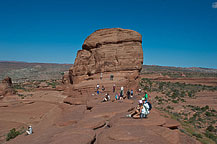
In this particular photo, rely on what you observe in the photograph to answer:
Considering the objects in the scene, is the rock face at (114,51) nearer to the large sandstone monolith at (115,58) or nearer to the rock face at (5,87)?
the large sandstone monolith at (115,58)

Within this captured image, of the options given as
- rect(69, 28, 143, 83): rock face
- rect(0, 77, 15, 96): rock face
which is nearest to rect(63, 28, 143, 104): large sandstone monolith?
rect(69, 28, 143, 83): rock face

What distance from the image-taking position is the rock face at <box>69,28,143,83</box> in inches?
883

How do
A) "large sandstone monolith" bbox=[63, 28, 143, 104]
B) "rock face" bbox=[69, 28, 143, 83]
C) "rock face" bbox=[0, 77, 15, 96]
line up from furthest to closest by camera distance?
"rock face" bbox=[0, 77, 15, 96] → "rock face" bbox=[69, 28, 143, 83] → "large sandstone monolith" bbox=[63, 28, 143, 104]

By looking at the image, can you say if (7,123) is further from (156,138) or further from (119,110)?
(156,138)

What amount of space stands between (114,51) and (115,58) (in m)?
1.11

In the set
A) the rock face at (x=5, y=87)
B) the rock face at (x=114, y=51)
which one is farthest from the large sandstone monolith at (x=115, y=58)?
the rock face at (x=5, y=87)

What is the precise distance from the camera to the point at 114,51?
75.6 feet

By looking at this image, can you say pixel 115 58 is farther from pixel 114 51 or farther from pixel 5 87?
pixel 5 87

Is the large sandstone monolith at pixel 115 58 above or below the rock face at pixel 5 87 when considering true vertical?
above

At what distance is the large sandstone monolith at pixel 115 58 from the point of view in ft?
72.3

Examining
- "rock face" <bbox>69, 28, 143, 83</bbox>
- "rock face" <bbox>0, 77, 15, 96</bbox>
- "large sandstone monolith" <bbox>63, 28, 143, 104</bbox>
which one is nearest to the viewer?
"large sandstone monolith" <bbox>63, 28, 143, 104</bbox>

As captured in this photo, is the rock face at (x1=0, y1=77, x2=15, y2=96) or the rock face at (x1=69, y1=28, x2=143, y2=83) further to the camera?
the rock face at (x1=0, y1=77, x2=15, y2=96)

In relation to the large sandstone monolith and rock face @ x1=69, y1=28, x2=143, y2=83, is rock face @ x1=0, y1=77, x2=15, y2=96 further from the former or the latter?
rock face @ x1=69, y1=28, x2=143, y2=83

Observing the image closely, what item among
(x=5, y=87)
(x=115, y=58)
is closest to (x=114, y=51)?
(x=115, y=58)
